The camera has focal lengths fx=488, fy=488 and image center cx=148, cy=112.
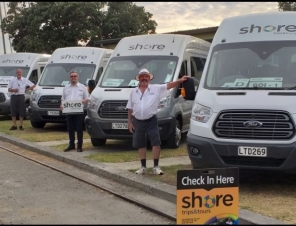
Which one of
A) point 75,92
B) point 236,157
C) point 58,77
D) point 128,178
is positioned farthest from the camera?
point 58,77

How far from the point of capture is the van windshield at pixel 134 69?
11023 mm

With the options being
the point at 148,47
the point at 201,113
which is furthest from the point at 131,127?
the point at 148,47

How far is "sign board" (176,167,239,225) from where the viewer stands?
16.4 ft

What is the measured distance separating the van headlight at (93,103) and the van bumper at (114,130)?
306 mm

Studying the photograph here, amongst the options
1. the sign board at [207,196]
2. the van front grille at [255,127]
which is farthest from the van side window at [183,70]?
the sign board at [207,196]

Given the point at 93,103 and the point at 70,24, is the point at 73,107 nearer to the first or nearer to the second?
the point at 93,103

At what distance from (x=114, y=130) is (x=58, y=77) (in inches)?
214

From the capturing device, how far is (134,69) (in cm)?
1133

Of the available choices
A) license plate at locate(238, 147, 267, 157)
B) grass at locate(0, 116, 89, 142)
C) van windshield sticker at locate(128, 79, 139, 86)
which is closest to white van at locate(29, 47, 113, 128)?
grass at locate(0, 116, 89, 142)

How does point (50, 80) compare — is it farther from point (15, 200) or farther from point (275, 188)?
point (275, 188)

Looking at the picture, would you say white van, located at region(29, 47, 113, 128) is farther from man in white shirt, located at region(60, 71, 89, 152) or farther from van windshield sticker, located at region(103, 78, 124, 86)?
man in white shirt, located at region(60, 71, 89, 152)

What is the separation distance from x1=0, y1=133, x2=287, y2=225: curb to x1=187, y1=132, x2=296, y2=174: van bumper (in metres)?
0.65

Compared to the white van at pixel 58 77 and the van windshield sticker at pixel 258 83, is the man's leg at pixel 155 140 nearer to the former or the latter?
the van windshield sticker at pixel 258 83

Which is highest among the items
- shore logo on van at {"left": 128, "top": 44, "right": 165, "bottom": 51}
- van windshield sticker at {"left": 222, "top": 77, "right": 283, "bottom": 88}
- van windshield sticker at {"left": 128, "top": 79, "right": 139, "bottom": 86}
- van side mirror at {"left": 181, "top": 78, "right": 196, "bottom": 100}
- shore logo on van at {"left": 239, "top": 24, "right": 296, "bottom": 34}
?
shore logo on van at {"left": 239, "top": 24, "right": 296, "bottom": 34}
